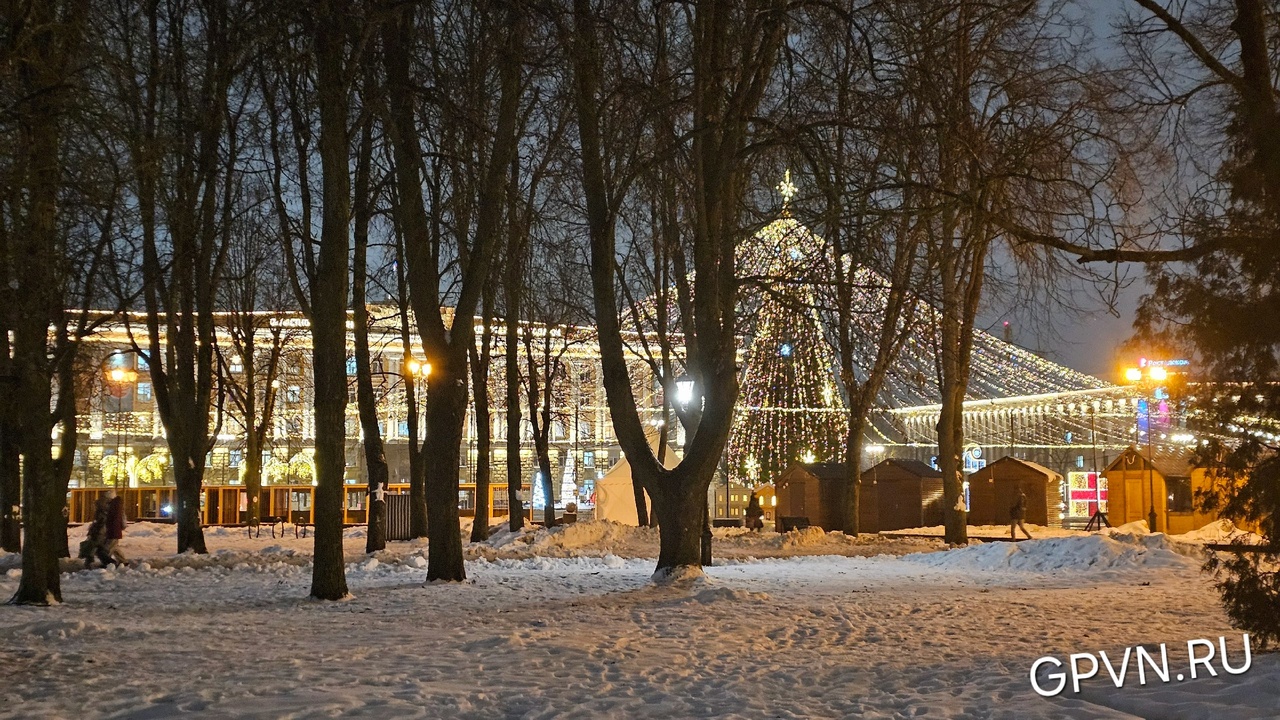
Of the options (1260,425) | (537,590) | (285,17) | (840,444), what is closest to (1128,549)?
(537,590)

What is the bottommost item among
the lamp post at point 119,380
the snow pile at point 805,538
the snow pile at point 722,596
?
the snow pile at point 805,538

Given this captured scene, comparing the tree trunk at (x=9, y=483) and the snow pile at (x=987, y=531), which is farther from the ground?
the tree trunk at (x=9, y=483)

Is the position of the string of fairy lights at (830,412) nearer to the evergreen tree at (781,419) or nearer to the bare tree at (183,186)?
the evergreen tree at (781,419)

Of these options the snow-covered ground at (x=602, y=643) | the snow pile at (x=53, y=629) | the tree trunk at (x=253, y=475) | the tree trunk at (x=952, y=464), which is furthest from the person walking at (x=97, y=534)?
the tree trunk at (x=952, y=464)

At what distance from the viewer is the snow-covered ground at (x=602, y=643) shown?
7.01 metres

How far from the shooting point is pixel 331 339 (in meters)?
13.5

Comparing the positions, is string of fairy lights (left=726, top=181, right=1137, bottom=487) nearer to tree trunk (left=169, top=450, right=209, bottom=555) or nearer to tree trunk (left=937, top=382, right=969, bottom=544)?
tree trunk (left=937, top=382, right=969, bottom=544)

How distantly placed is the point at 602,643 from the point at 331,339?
5.76 meters

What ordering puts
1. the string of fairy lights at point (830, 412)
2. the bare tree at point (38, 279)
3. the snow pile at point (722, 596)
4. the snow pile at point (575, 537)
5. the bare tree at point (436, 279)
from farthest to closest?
the string of fairy lights at point (830, 412)
the snow pile at point (575, 537)
the bare tree at point (436, 279)
the snow pile at point (722, 596)
the bare tree at point (38, 279)

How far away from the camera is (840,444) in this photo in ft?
178

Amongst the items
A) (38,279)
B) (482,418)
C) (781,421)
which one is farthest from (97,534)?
(781,421)

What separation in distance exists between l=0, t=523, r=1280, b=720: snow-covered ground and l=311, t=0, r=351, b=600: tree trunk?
732 millimetres

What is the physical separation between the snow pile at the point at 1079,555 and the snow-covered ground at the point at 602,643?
0.21 metres

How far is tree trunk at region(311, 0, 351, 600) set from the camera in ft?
43.3
